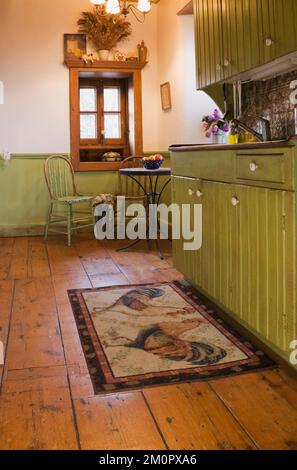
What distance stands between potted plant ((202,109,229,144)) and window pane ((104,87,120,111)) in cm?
146

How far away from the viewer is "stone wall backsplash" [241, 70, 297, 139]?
8.80 feet

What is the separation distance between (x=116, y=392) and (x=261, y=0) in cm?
196

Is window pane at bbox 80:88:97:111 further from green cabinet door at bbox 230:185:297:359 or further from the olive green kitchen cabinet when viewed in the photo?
green cabinet door at bbox 230:185:297:359

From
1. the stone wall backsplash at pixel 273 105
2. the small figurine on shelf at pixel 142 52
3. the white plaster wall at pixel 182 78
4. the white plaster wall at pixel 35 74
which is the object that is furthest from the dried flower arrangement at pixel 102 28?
the stone wall backsplash at pixel 273 105

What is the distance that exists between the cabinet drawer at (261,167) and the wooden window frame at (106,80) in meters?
3.47

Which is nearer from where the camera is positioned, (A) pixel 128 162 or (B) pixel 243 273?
(B) pixel 243 273

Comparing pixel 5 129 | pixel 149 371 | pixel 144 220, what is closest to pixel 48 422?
pixel 149 371

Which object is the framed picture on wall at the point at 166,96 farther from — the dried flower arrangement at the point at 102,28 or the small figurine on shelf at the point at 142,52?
the dried flower arrangement at the point at 102,28

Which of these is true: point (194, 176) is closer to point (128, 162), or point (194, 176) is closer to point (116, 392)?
point (116, 392)

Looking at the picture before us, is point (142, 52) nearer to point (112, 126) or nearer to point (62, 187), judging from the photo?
point (112, 126)

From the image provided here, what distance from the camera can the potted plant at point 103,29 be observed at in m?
5.20

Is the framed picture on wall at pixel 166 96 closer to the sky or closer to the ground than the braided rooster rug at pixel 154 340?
closer to the sky

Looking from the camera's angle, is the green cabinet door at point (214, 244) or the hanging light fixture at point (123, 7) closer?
the green cabinet door at point (214, 244)

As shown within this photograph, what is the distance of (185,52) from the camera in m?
4.73
